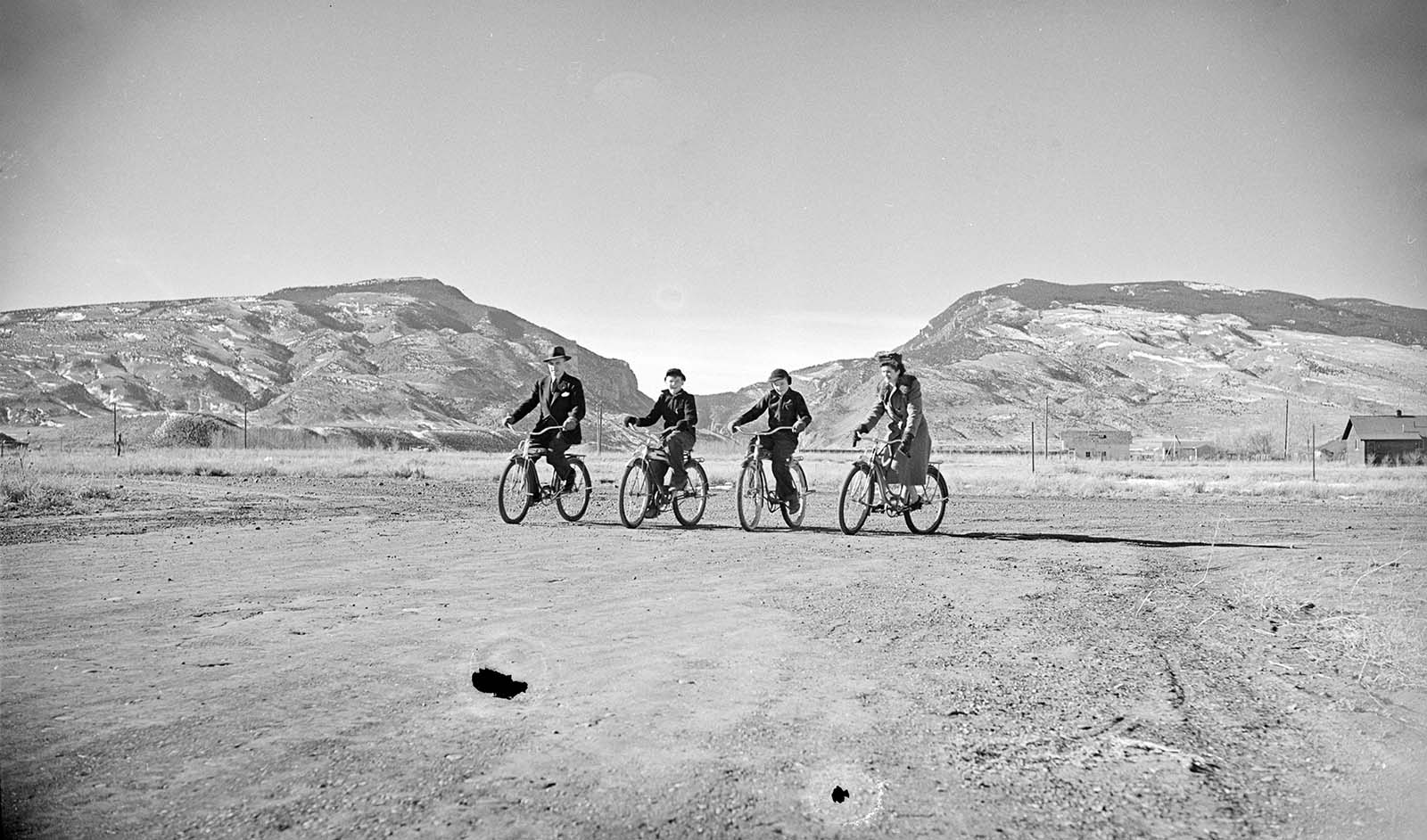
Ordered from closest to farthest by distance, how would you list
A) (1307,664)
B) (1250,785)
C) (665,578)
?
1. (1250,785)
2. (1307,664)
3. (665,578)

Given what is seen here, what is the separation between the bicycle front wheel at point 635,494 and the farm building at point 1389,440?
71851 millimetres

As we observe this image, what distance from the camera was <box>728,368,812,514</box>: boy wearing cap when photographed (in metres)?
11.6

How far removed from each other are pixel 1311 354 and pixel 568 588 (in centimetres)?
19900

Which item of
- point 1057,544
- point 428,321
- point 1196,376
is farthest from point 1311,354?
point 1057,544

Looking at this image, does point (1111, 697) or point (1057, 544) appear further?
point (1057, 544)

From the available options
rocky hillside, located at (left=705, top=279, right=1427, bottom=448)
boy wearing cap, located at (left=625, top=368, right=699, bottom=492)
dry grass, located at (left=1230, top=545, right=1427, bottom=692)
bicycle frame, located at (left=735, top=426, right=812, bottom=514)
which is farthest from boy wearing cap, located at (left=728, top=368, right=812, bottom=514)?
rocky hillside, located at (left=705, top=279, right=1427, bottom=448)

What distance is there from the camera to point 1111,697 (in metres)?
4.03

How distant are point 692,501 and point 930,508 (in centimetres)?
312

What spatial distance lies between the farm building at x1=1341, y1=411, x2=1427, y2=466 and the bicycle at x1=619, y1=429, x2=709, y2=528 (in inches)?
2805

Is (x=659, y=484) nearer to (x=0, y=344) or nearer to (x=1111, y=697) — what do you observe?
(x=1111, y=697)

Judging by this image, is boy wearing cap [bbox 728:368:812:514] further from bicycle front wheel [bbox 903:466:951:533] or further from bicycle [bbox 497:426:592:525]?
bicycle [bbox 497:426:592:525]

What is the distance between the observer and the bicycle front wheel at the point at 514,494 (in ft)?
40.3

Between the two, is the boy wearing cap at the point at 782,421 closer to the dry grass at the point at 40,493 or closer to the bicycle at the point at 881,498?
the bicycle at the point at 881,498

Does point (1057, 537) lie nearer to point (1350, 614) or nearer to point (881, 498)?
point (881, 498)
